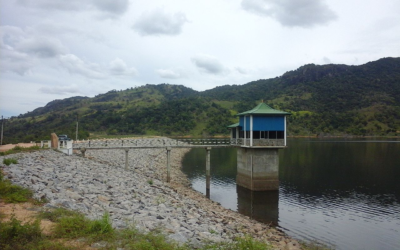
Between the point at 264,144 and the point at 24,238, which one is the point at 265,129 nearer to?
the point at 264,144

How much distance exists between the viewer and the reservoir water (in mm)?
18878

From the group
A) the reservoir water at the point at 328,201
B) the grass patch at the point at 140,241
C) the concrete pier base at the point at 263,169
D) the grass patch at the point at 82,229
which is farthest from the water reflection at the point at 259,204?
the grass patch at the point at 82,229

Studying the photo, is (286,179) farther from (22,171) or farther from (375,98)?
(375,98)

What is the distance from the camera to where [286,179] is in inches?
1436

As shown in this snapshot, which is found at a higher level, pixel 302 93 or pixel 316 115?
pixel 302 93

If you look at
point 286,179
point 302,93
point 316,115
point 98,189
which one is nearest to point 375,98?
point 302,93

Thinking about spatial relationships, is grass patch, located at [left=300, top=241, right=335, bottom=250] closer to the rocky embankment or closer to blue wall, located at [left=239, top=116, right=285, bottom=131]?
the rocky embankment

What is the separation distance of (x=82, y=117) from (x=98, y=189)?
4585 inches

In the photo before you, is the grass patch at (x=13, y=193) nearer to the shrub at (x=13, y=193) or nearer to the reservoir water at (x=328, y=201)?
the shrub at (x=13, y=193)

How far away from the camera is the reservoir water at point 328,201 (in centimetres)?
1888

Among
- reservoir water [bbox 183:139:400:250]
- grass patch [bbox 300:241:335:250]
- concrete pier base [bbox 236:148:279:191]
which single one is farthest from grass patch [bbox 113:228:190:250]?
concrete pier base [bbox 236:148:279:191]

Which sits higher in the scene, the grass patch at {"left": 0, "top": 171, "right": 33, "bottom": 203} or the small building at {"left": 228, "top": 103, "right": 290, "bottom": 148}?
the small building at {"left": 228, "top": 103, "right": 290, "bottom": 148}

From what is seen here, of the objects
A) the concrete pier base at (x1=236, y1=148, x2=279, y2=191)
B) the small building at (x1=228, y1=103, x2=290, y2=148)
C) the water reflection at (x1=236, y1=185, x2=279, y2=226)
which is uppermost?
the small building at (x1=228, y1=103, x2=290, y2=148)

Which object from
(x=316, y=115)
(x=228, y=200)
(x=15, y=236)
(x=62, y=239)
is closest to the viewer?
(x=15, y=236)
